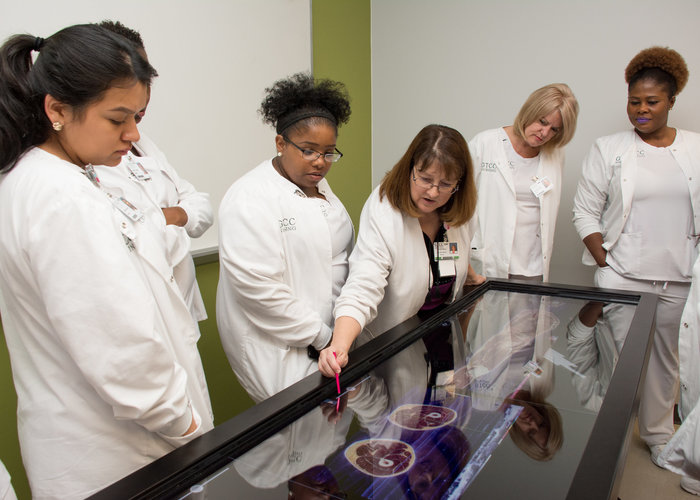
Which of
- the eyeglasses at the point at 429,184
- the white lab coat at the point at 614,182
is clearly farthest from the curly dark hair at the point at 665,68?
the eyeglasses at the point at 429,184

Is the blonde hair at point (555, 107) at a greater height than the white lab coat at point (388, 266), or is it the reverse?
the blonde hair at point (555, 107)

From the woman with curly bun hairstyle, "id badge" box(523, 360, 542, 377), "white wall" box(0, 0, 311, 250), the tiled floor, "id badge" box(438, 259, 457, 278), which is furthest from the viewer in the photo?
the tiled floor

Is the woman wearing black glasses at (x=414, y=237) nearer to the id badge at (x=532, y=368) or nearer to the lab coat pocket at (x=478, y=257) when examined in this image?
the id badge at (x=532, y=368)

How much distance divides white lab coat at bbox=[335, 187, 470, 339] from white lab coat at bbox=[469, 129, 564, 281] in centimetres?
98

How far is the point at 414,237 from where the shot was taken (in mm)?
1813

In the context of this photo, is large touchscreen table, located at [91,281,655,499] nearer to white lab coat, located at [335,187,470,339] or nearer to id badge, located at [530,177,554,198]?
white lab coat, located at [335,187,470,339]

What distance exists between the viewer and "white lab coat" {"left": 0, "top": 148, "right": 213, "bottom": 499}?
3.05 ft

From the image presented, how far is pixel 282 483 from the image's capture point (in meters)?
0.89

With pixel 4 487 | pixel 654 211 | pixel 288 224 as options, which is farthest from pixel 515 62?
pixel 4 487

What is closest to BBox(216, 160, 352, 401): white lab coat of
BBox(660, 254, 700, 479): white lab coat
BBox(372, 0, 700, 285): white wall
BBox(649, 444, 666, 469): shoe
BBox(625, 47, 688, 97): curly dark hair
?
BBox(660, 254, 700, 479): white lab coat

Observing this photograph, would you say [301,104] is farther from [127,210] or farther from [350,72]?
[350,72]

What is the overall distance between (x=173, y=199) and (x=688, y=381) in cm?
193

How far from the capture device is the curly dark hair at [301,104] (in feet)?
5.66

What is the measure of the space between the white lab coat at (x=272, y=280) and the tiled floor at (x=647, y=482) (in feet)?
5.51
